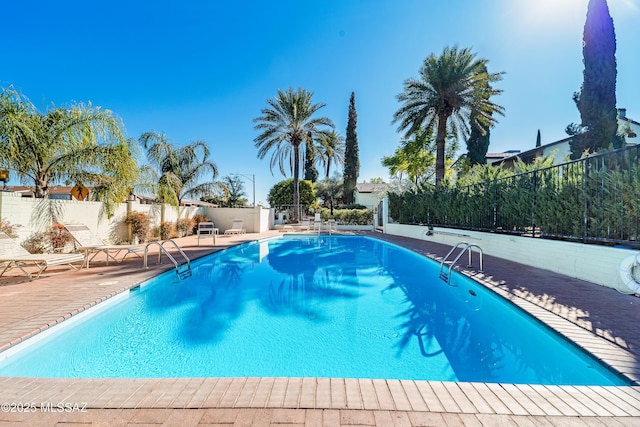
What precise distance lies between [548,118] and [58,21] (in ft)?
95.0

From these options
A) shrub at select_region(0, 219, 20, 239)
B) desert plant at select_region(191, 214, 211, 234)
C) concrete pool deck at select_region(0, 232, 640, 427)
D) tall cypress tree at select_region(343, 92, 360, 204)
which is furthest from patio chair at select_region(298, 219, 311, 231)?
concrete pool deck at select_region(0, 232, 640, 427)

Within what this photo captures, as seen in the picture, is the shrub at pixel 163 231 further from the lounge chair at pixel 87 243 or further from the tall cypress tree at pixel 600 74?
the tall cypress tree at pixel 600 74

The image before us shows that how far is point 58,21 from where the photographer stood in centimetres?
964

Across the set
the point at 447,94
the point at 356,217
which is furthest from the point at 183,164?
the point at 447,94

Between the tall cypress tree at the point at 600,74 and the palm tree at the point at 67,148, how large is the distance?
22.5 meters

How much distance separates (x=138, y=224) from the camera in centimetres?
1239

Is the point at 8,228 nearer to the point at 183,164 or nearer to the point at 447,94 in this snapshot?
the point at 183,164

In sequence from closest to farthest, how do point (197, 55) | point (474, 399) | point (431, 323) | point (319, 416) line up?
point (319, 416) < point (474, 399) < point (431, 323) < point (197, 55)

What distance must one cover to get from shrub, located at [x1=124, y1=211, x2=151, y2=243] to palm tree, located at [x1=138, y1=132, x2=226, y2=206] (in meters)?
5.46

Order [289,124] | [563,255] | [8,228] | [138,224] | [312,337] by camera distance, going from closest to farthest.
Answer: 1. [312,337]
2. [563,255]
3. [8,228]
4. [138,224]
5. [289,124]

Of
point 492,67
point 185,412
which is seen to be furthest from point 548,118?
point 185,412

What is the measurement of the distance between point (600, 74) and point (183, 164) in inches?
1016

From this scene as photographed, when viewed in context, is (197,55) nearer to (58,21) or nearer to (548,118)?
(58,21)

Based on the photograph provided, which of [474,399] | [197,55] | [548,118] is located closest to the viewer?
[474,399]
